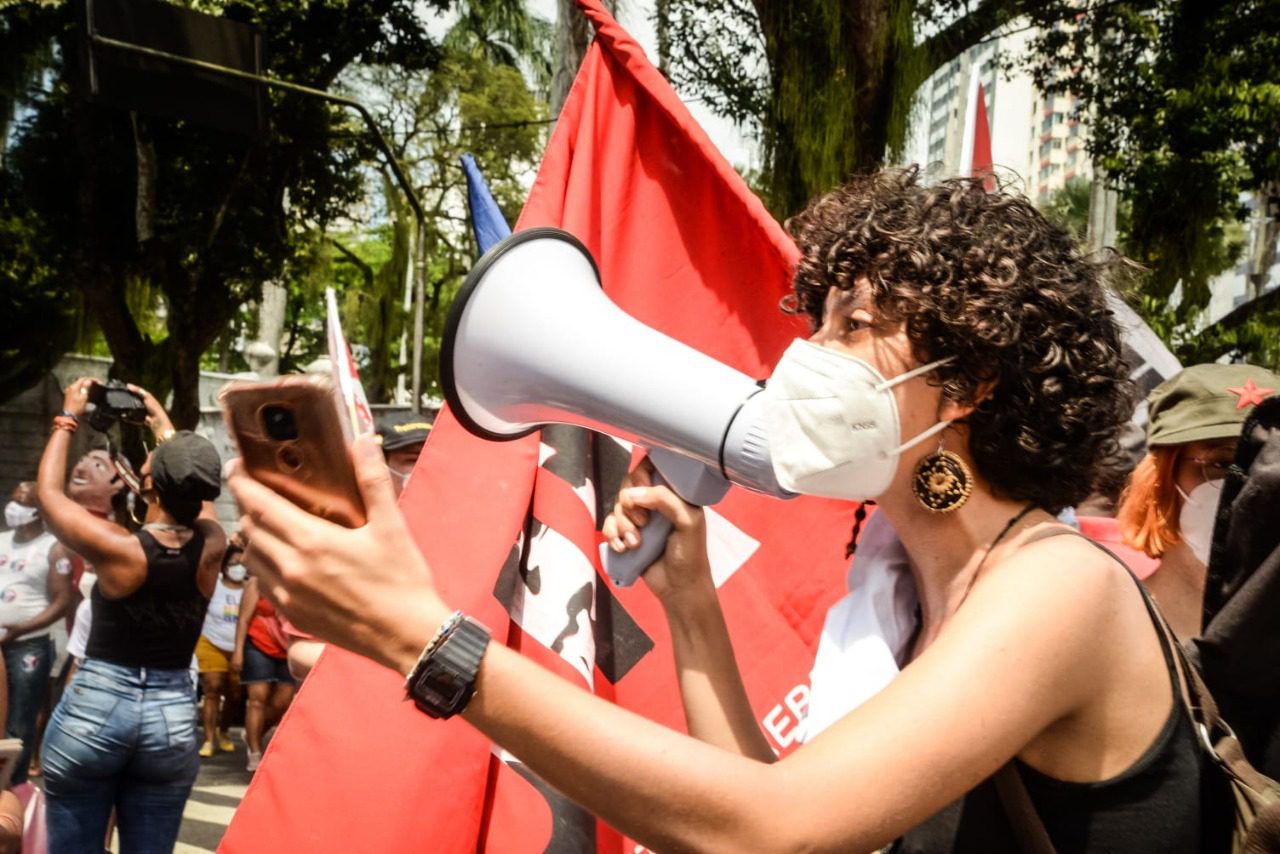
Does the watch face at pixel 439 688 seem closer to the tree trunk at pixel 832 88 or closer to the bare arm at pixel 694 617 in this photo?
the bare arm at pixel 694 617

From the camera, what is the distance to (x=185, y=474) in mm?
4324

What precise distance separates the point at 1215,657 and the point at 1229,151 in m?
8.84

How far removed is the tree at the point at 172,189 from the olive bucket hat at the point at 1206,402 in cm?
1331

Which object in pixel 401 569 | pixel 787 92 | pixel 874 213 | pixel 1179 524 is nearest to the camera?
pixel 401 569

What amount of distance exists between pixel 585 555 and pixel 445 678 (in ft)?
4.69

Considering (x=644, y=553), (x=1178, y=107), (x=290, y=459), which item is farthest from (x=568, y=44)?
(x=290, y=459)

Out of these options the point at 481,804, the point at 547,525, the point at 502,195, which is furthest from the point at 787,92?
the point at 502,195

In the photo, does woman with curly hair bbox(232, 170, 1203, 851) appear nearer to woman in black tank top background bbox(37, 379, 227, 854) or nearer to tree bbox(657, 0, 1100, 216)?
woman in black tank top background bbox(37, 379, 227, 854)

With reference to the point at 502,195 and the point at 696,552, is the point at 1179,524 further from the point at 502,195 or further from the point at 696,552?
the point at 502,195

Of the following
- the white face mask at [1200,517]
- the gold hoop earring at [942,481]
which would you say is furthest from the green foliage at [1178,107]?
the gold hoop earring at [942,481]

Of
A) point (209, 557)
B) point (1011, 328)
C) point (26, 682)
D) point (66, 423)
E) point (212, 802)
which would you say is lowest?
point (212, 802)

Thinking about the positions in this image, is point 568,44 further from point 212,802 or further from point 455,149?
point 455,149

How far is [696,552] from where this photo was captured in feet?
5.55

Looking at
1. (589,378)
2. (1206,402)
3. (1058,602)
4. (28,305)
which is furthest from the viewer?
(28,305)
